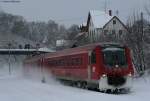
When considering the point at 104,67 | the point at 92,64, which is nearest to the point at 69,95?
the point at 104,67

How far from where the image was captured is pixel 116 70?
90.1 ft

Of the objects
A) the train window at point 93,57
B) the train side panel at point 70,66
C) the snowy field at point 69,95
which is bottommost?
the snowy field at point 69,95

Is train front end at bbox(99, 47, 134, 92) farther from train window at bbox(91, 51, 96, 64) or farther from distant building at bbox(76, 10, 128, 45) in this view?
distant building at bbox(76, 10, 128, 45)

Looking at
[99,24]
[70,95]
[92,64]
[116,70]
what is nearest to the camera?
[70,95]

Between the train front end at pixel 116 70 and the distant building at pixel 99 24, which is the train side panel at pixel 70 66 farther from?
the distant building at pixel 99 24

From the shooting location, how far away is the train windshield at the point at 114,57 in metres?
27.9

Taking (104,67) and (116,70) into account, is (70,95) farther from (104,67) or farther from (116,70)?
(116,70)

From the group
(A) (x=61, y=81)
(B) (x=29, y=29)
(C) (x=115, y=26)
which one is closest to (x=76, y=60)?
(A) (x=61, y=81)

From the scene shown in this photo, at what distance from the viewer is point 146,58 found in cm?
4988

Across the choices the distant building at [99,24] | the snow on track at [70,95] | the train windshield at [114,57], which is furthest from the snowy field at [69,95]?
the distant building at [99,24]

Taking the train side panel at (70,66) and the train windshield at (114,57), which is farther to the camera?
the train side panel at (70,66)

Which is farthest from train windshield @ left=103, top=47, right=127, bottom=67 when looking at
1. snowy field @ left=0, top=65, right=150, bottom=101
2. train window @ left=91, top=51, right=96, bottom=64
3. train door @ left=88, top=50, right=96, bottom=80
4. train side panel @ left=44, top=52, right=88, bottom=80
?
train side panel @ left=44, top=52, right=88, bottom=80

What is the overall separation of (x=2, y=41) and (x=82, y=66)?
318ft

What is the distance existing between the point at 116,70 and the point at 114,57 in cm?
102
